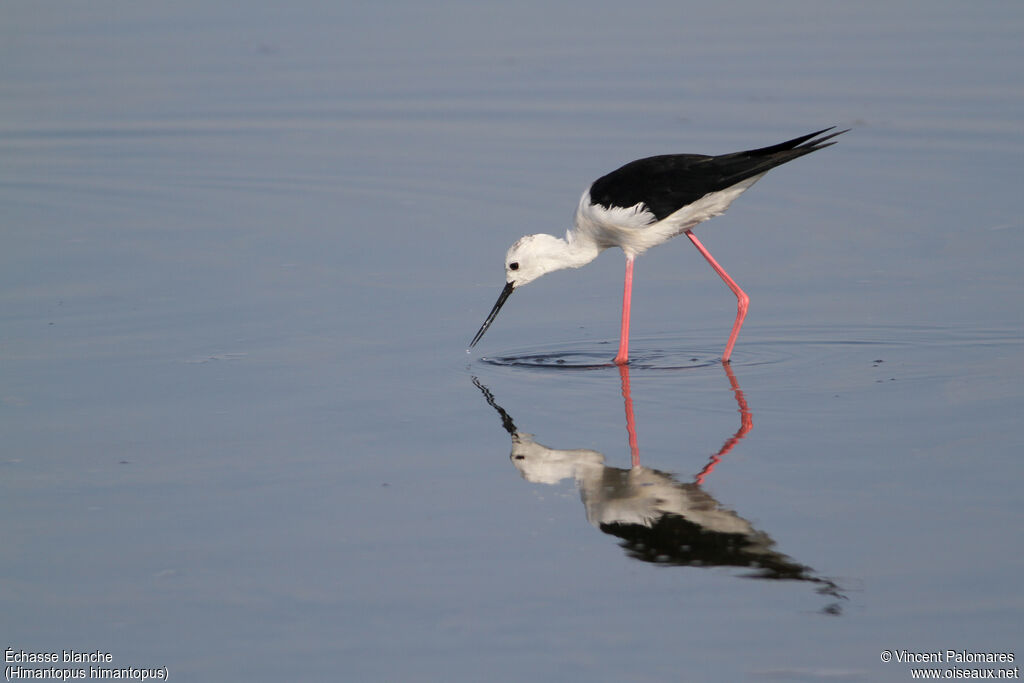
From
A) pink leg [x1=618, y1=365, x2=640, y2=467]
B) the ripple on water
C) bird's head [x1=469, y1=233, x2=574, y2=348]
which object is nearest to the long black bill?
bird's head [x1=469, y1=233, x2=574, y2=348]

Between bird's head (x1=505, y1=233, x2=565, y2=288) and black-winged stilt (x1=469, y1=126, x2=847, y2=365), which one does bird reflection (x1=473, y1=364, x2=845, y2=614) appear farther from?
bird's head (x1=505, y1=233, x2=565, y2=288)

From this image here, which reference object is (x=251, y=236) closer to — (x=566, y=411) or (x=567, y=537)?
(x=566, y=411)

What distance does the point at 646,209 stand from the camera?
22.2 ft

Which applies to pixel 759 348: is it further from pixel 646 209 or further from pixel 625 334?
pixel 646 209

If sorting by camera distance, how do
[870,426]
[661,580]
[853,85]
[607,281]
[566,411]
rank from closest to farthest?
[661,580] < [870,426] < [566,411] < [607,281] < [853,85]

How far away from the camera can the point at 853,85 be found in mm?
11500

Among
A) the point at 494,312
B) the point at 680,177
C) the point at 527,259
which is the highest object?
the point at 680,177

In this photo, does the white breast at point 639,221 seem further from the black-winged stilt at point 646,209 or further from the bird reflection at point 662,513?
the bird reflection at point 662,513

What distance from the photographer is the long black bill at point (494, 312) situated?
22.1 feet

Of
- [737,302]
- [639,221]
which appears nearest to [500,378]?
[639,221]

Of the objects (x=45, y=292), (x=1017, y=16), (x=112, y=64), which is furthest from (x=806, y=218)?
(x=112, y=64)

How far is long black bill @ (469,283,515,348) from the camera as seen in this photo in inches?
265

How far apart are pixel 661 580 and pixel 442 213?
4.90m

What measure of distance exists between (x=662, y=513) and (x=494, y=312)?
241 centimetres
